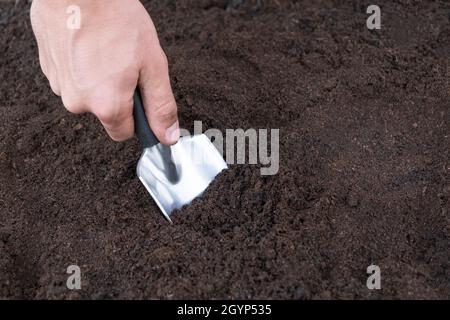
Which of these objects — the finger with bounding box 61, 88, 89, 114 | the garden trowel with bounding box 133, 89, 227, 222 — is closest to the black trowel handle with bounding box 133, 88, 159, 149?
the garden trowel with bounding box 133, 89, 227, 222

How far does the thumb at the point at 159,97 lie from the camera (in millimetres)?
1358

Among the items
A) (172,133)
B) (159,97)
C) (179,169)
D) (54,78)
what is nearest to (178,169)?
(179,169)

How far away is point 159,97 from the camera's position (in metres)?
1.41

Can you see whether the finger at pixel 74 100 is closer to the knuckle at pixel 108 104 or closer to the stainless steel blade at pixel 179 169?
the knuckle at pixel 108 104

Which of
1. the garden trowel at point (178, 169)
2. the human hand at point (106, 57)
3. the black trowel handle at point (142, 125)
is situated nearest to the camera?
the human hand at point (106, 57)

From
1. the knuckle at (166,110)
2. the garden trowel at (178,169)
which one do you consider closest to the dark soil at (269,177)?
the garden trowel at (178,169)

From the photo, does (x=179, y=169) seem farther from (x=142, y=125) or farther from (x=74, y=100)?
(x=74, y=100)

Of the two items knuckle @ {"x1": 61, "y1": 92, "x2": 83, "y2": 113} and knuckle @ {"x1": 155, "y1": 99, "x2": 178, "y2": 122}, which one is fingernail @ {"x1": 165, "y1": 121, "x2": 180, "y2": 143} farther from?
knuckle @ {"x1": 61, "y1": 92, "x2": 83, "y2": 113}

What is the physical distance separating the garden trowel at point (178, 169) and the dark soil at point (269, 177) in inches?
1.6

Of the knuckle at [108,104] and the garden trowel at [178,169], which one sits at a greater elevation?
the knuckle at [108,104]

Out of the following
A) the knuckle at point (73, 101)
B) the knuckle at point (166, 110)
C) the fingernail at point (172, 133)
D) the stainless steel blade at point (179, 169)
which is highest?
the knuckle at point (73, 101)

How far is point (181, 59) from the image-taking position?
6.40ft

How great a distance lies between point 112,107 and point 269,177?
478mm
